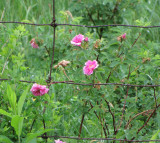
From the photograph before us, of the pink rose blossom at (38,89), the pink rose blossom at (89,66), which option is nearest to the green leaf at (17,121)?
the pink rose blossom at (38,89)

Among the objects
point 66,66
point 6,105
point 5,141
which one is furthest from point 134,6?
point 5,141

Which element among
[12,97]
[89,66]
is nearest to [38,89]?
[12,97]

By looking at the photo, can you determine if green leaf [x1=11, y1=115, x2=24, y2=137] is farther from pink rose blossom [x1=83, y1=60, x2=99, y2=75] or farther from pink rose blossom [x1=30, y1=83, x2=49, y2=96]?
pink rose blossom [x1=83, y1=60, x2=99, y2=75]

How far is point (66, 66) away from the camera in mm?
2049

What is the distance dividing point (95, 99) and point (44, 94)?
30cm

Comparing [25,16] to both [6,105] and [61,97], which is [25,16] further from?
[6,105]

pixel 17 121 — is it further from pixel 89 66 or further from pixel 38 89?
pixel 89 66

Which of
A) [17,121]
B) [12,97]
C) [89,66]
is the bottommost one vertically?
[17,121]

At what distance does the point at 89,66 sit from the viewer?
183 centimetres

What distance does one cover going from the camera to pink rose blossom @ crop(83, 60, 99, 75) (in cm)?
182

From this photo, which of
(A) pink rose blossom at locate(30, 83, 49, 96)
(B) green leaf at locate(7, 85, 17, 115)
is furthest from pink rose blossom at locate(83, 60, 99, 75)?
(B) green leaf at locate(7, 85, 17, 115)

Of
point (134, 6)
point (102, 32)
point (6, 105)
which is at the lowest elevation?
point (6, 105)

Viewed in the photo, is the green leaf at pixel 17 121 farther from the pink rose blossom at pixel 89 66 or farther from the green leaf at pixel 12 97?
the pink rose blossom at pixel 89 66

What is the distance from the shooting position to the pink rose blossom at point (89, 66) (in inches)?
71.5
